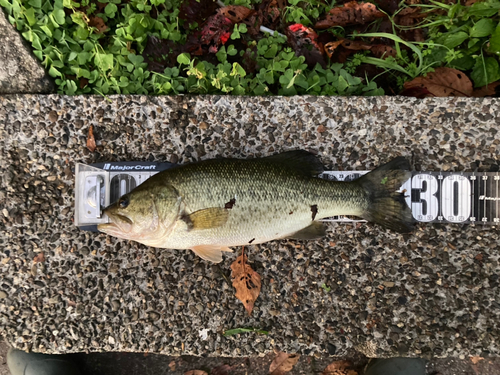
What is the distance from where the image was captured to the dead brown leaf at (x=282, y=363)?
301cm

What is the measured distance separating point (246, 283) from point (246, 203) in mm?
772

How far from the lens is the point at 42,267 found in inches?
108

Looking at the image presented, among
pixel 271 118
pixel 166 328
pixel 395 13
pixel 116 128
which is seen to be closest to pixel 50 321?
pixel 166 328

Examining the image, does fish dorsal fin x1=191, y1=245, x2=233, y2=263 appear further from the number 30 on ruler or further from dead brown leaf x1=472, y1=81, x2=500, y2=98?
dead brown leaf x1=472, y1=81, x2=500, y2=98

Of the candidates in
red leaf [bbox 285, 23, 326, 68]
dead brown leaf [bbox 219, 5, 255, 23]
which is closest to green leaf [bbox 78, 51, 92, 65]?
dead brown leaf [bbox 219, 5, 255, 23]

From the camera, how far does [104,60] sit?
9.12ft

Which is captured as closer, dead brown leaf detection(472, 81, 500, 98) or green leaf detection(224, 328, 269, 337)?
green leaf detection(224, 328, 269, 337)

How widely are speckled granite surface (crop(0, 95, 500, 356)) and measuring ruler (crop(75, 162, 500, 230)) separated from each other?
0.31ft

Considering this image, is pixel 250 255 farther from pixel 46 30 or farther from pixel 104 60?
pixel 46 30

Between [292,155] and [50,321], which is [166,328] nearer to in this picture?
[50,321]

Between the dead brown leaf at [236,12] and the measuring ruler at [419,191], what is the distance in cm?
144

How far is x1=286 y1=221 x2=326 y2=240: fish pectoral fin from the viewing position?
8.08ft

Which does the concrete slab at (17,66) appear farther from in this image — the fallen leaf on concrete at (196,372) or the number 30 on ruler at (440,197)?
the number 30 on ruler at (440,197)

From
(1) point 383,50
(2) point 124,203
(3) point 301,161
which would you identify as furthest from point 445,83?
(2) point 124,203
